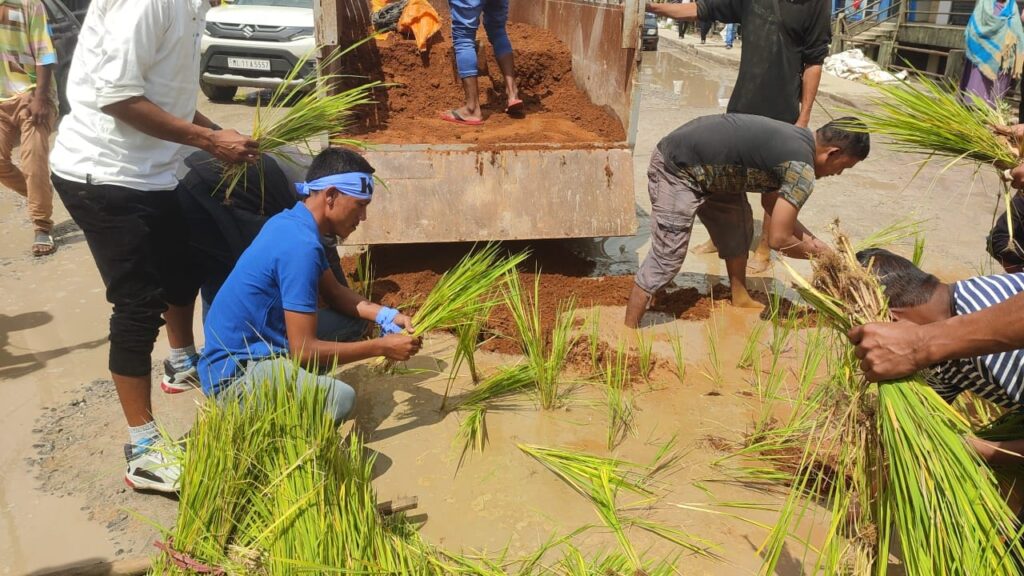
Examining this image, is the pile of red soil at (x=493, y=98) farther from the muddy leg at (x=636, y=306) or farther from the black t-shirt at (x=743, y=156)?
the muddy leg at (x=636, y=306)

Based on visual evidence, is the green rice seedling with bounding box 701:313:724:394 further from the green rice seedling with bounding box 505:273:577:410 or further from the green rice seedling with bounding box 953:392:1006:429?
the green rice seedling with bounding box 953:392:1006:429

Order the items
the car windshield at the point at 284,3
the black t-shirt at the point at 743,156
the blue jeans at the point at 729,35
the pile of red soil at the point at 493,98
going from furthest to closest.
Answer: the blue jeans at the point at 729,35 < the car windshield at the point at 284,3 < the pile of red soil at the point at 493,98 < the black t-shirt at the point at 743,156

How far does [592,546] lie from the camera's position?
2184 millimetres

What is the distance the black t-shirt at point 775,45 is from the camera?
12.7 ft

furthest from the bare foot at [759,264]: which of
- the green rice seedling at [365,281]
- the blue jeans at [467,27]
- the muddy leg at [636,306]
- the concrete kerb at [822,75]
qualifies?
the green rice seedling at [365,281]

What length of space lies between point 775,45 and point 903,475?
9.63 feet

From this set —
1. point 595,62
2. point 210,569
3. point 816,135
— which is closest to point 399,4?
point 595,62

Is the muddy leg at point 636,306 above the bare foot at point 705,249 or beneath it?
above

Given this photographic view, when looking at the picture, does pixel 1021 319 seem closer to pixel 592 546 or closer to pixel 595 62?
pixel 592 546

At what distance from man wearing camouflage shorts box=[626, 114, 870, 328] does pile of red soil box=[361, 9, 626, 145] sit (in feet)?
2.35

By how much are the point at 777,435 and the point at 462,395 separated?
123 cm

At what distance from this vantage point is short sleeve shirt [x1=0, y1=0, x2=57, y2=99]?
4328 millimetres

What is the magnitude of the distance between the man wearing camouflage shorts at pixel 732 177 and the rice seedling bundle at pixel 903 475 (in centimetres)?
131

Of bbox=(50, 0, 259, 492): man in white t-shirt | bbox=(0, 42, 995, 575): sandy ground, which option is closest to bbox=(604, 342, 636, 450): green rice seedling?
bbox=(0, 42, 995, 575): sandy ground
